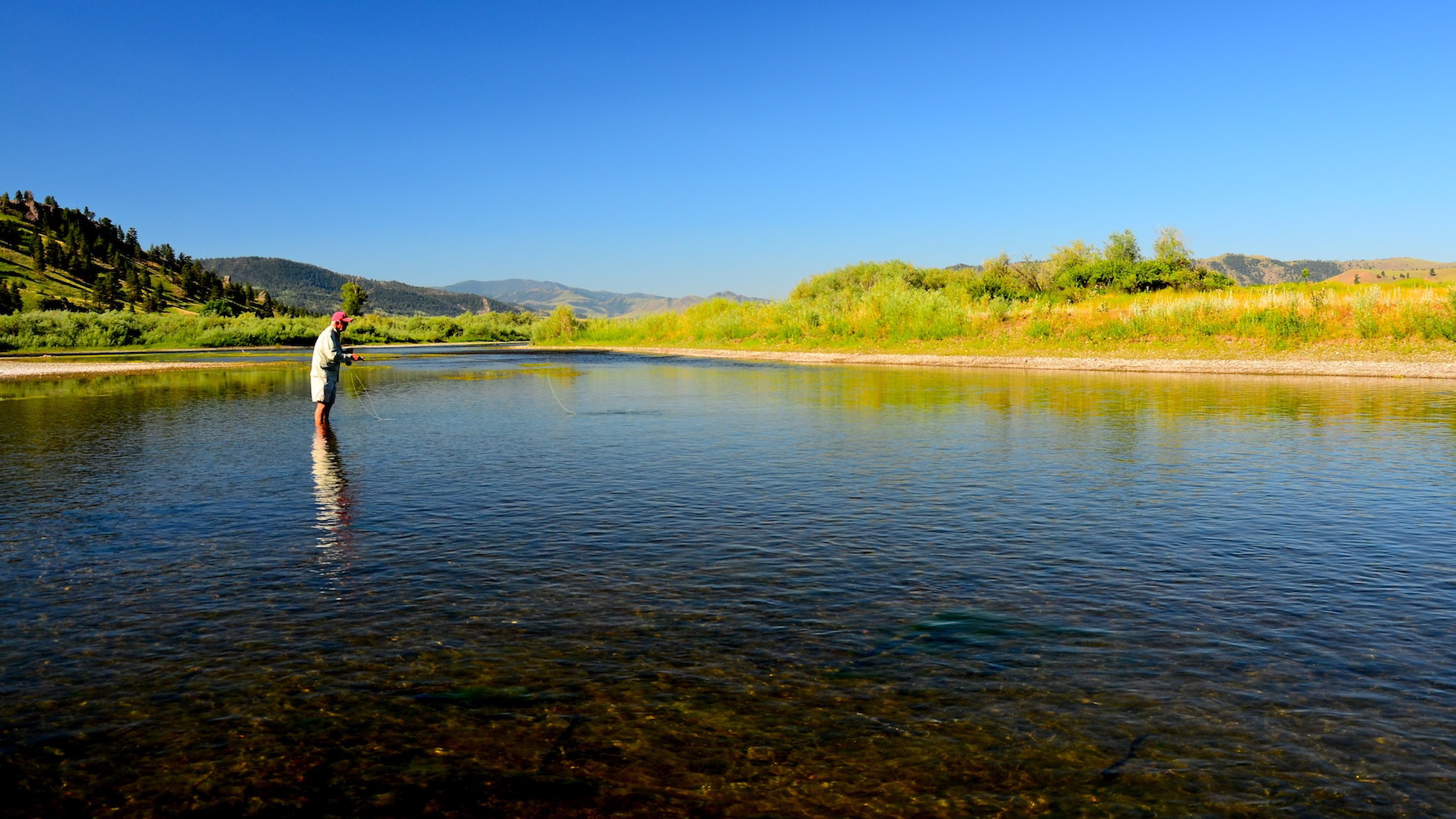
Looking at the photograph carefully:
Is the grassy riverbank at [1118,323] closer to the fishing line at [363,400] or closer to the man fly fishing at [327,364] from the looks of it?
the fishing line at [363,400]

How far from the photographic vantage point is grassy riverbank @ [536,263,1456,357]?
37594 millimetres

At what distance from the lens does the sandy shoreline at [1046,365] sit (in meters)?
33.3

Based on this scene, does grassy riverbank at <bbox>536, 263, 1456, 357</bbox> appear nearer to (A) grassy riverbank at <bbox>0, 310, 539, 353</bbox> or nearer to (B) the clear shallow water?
(B) the clear shallow water

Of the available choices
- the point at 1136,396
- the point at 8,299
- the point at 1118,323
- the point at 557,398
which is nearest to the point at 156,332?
the point at 8,299

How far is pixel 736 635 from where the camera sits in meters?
6.30

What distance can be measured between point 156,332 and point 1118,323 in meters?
89.3

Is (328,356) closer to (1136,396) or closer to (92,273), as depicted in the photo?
(1136,396)

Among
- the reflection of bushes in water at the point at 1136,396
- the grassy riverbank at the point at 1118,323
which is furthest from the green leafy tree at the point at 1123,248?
the reflection of bushes in water at the point at 1136,396

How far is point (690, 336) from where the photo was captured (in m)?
83.9

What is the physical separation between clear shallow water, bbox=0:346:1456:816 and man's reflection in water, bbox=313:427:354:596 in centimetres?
8

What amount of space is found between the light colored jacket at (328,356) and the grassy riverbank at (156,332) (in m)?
68.9

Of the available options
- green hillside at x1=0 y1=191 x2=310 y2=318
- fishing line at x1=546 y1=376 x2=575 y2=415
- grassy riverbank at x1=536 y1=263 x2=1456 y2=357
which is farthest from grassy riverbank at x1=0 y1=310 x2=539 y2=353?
fishing line at x1=546 y1=376 x2=575 y2=415

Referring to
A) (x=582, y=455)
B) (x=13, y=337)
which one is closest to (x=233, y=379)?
(x=582, y=455)

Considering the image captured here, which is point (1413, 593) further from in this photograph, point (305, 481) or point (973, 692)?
point (305, 481)
